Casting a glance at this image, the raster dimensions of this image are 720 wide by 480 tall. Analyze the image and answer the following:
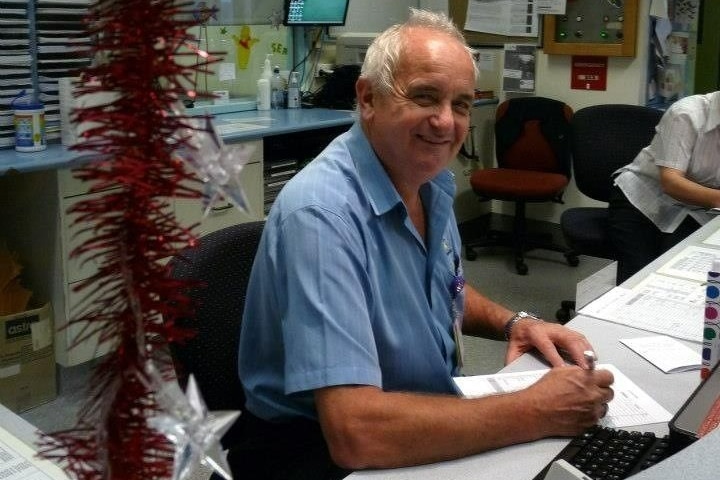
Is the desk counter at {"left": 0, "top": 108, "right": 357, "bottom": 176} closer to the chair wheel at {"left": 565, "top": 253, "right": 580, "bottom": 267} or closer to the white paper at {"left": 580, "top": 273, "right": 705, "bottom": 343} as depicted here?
the white paper at {"left": 580, "top": 273, "right": 705, "bottom": 343}

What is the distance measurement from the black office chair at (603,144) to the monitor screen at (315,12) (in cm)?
157

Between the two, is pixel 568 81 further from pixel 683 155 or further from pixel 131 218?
pixel 131 218

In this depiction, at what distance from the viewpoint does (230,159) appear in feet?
1.14

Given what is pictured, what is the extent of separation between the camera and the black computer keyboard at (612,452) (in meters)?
1.09

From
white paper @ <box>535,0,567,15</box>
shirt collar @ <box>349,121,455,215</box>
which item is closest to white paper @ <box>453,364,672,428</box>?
shirt collar @ <box>349,121,455,215</box>

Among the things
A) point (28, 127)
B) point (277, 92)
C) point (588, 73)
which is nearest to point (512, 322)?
point (28, 127)

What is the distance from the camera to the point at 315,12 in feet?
13.9

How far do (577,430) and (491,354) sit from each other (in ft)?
6.93

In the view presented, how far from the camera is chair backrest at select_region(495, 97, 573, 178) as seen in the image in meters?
4.55

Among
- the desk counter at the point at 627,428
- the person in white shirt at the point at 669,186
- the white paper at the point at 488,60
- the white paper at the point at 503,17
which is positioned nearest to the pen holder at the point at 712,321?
the desk counter at the point at 627,428

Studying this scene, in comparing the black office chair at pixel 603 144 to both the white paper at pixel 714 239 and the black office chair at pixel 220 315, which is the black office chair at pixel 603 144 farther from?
the black office chair at pixel 220 315

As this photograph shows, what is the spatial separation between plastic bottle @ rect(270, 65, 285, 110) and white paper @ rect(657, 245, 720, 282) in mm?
2601

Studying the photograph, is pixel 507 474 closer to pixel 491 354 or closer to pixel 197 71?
pixel 197 71

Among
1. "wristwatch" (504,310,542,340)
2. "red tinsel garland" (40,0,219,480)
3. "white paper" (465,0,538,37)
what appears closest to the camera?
"red tinsel garland" (40,0,219,480)
